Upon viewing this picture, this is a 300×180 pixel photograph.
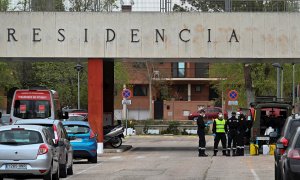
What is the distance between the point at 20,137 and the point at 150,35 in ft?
56.9

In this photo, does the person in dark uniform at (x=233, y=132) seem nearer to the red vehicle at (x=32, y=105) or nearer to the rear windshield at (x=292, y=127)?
the red vehicle at (x=32, y=105)

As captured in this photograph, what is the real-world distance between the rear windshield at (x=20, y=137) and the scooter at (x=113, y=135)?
18434mm

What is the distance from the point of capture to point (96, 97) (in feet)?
122

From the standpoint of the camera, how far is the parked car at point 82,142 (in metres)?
29.6

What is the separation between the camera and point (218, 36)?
36.9 m

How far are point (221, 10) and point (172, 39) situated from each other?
3.42 meters

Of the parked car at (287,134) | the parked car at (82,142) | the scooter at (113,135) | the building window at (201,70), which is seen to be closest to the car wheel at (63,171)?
the parked car at (287,134)

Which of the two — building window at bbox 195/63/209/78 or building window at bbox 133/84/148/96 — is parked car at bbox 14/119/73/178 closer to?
building window at bbox 195/63/209/78

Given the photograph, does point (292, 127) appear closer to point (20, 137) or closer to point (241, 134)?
point (20, 137)

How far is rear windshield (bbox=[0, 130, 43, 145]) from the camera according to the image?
20.2 meters

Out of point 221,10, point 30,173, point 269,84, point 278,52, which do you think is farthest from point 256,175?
point 269,84

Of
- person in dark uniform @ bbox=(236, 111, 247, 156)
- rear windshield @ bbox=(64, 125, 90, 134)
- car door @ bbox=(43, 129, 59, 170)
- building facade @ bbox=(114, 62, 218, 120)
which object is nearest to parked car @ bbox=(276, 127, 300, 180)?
car door @ bbox=(43, 129, 59, 170)

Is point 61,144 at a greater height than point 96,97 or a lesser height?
lesser

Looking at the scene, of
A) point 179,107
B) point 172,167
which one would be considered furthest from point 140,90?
point 172,167
